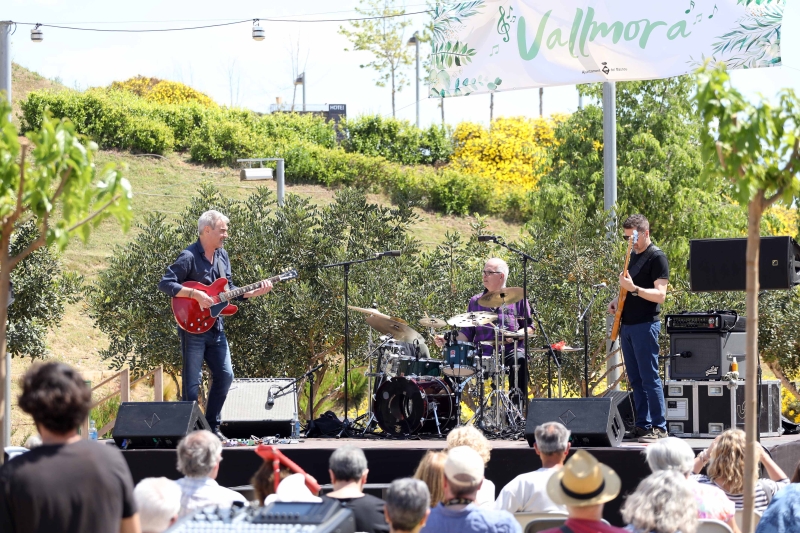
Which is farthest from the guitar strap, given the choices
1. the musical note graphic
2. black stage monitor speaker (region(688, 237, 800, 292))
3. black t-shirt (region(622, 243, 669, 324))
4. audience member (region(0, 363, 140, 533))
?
audience member (region(0, 363, 140, 533))

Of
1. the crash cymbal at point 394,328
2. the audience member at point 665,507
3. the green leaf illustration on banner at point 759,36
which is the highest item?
the green leaf illustration on banner at point 759,36

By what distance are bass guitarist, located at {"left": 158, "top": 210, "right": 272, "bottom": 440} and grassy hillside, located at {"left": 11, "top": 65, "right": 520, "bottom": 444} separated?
1140 centimetres

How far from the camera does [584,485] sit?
143 inches

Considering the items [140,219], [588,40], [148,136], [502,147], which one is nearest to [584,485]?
[588,40]

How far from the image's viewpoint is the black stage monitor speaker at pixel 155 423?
705 cm

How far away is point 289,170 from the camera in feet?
96.6

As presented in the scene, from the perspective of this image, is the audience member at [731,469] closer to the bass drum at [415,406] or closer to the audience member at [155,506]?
the audience member at [155,506]

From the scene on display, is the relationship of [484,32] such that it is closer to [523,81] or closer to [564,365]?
[523,81]

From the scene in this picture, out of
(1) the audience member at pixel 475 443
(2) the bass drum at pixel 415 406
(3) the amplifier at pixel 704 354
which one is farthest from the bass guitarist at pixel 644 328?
(1) the audience member at pixel 475 443

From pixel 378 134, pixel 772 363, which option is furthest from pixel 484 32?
A: pixel 378 134

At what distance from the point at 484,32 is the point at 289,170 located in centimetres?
1925

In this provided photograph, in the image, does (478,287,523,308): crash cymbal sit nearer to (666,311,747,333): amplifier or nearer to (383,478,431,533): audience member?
(666,311,747,333): amplifier

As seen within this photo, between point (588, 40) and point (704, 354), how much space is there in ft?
12.6

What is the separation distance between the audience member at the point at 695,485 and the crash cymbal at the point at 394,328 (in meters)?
3.89
